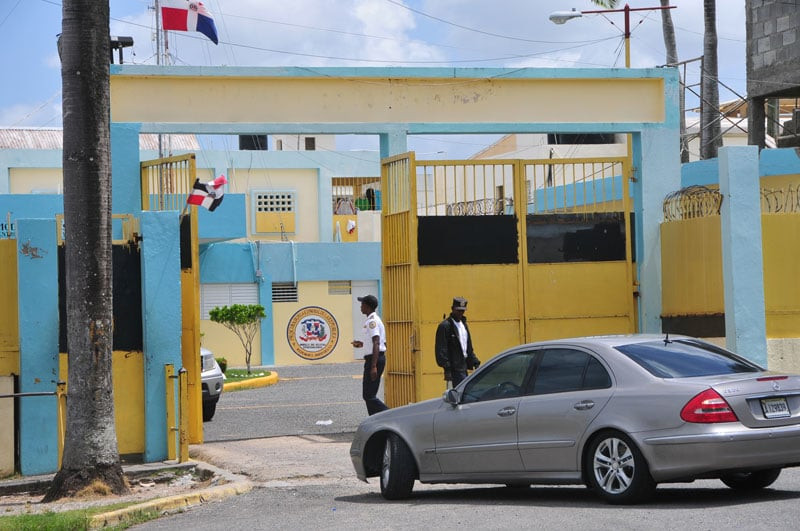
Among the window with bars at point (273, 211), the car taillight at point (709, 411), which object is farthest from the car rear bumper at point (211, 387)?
the window with bars at point (273, 211)

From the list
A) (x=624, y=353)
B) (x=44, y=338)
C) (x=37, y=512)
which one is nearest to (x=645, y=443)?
(x=624, y=353)

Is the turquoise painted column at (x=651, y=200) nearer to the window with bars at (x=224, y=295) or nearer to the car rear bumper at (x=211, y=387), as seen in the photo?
the car rear bumper at (x=211, y=387)

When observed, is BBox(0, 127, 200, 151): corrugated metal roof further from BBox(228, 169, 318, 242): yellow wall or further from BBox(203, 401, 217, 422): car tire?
BBox(203, 401, 217, 422): car tire

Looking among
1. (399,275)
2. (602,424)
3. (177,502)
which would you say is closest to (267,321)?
(399,275)

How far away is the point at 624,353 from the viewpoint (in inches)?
375

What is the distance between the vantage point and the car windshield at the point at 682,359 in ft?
30.6

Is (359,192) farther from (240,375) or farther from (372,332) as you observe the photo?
(372,332)

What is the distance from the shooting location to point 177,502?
11039mm

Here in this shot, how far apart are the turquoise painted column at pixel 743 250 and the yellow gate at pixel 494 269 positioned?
6.13 feet

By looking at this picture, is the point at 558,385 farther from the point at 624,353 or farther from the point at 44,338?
the point at 44,338

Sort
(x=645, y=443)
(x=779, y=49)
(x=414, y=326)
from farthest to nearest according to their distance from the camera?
(x=779, y=49), (x=414, y=326), (x=645, y=443)

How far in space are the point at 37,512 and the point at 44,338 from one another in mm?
3104

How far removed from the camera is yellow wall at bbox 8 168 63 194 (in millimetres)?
41250

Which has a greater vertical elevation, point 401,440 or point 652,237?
point 652,237
